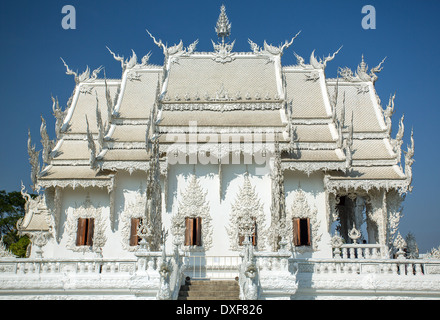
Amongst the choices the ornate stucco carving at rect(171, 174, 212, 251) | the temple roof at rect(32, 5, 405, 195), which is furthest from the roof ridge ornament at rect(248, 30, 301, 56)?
the ornate stucco carving at rect(171, 174, 212, 251)

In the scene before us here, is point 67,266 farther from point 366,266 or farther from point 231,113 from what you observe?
point 231,113

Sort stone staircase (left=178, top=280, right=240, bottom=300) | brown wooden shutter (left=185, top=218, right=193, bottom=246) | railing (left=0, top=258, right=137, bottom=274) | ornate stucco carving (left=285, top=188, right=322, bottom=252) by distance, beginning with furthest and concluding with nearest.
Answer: ornate stucco carving (left=285, top=188, right=322, bottom=252)
brown wooden shutter (left=185, top=218, right=193, bottom=246)
railing (left=0, top=258, right=137, bottom=274)
stone staircase (left=178, top=280, right=240, bottom=300)

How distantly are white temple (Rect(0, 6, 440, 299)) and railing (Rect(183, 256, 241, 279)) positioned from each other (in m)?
0.04

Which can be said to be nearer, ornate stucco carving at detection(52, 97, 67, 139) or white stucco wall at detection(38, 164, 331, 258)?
white stucco wall at detection(38, 164, 331, 258)

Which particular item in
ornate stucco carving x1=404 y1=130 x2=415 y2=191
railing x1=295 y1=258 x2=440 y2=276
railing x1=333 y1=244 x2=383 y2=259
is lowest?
railing x1=295 y1=258 x2=440 y2=276

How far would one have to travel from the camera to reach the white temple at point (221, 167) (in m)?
15.6

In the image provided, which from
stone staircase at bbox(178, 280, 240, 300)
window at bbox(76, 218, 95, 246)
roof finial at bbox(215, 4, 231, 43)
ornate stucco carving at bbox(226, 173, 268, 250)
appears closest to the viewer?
stone staircase at bbox(178, 280, 240, 300)

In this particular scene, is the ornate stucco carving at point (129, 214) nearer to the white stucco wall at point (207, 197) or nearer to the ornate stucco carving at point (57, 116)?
the white stucco wall at point (207, 197)

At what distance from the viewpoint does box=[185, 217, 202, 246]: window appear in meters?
15.6

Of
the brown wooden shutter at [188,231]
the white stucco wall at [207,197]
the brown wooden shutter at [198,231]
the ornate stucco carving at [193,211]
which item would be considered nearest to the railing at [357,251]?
the white stucco wall at [207,197]

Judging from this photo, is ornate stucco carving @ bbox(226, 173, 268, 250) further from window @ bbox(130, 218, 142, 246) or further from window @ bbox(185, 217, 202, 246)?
window @ bbox(130, 218, 142, 246)

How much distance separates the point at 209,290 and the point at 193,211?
5142mm

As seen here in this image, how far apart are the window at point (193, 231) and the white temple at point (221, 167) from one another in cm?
4
